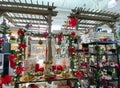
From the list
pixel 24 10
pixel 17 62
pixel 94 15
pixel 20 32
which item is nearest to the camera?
pixel 17 62

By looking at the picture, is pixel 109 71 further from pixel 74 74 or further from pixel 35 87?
pixel 35 87

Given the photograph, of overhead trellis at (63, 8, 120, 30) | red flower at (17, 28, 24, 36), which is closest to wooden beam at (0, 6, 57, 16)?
overhead trellis at (63, 8, 120, 30)

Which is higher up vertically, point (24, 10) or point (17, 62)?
point (24, 10)

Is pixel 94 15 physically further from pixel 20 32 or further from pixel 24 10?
pixel 20 32

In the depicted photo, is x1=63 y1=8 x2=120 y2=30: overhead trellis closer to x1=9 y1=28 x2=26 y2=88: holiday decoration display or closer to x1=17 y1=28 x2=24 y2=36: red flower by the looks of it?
x1=17 y1=28 x2=24 y2=36: red flower

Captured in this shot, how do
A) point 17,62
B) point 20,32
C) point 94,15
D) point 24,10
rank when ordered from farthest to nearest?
point 94,15 → point 24,10 → point 20,32 → point 17,62

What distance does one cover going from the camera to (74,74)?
3.70m

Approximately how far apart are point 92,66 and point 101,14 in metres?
1.67

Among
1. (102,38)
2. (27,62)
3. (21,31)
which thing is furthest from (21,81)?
(102,38)

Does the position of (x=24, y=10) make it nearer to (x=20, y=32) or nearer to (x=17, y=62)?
(x=20, y=32)

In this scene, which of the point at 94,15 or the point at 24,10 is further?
the point at 94,15

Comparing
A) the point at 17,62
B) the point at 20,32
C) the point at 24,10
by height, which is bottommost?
the point at 17,62

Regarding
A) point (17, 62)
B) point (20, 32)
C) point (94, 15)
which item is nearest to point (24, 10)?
point (20, 32)

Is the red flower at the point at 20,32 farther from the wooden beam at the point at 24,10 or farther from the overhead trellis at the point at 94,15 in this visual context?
the overhead trellis at the point at 94,15
